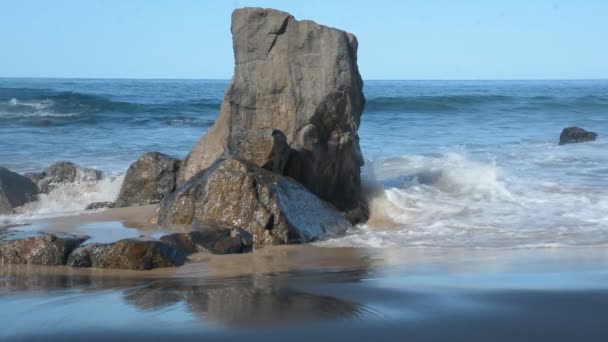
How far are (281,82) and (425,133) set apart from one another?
1350cm

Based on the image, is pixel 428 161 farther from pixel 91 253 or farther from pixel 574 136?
pixel 91 253

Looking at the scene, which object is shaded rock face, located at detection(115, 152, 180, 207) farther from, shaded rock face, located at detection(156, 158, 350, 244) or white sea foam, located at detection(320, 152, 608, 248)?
white sea foam, located at detection(320, 152, 608, 248)

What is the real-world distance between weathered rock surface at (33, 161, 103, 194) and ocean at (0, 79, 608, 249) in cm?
22

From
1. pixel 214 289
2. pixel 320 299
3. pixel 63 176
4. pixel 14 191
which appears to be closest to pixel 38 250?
pixel 214 289

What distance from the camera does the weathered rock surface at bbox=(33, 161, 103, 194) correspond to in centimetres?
1152

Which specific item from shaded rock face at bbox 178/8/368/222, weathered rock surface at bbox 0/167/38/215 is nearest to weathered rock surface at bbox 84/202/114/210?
weathered rock surface at bbox 0/167/38/215

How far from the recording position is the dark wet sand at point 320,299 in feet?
15.0

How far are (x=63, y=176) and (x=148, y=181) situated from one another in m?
1.77

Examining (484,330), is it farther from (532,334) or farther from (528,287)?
(528,287)

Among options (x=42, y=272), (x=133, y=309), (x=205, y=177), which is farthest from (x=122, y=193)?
(x=133, y=309)

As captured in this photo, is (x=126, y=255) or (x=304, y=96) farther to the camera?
(x=304, y=96)

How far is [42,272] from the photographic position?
647cm

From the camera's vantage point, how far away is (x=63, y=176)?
11758 millimetres

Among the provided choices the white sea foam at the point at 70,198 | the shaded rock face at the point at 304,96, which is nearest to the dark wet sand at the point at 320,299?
the shaded rock face at the point at 304,96
